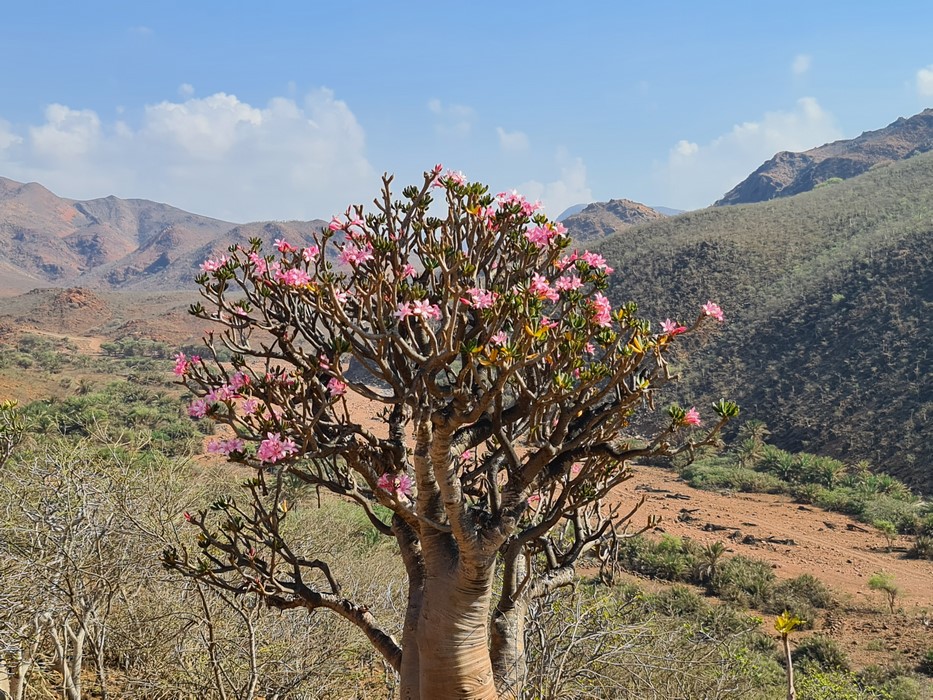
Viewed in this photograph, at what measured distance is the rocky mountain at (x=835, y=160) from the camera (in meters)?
73.6

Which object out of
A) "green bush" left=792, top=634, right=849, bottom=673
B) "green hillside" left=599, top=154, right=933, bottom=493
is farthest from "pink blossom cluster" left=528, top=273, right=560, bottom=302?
"green hillside" left=599, top=154, right=933, bottom=493

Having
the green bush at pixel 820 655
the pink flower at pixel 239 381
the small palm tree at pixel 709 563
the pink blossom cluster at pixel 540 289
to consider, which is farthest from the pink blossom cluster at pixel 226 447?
the small palm tree at pixel 709 563

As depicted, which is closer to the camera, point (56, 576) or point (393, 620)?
point (56, 576)

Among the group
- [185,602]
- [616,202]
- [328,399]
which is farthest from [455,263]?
[616,202]

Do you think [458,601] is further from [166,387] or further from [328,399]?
[166,387]

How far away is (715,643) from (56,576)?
5.76 metres

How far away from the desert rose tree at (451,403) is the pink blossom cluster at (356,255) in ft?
0.04

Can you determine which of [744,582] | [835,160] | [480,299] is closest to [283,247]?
[480,299]

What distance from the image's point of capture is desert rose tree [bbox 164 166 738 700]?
262cm

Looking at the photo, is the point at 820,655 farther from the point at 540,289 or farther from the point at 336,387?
the point at 336,387

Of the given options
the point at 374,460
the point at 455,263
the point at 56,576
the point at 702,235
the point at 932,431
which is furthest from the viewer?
the point at 702,235

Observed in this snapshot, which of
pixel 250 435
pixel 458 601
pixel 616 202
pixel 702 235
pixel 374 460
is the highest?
pixel 616 202

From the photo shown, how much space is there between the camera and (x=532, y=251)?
314 cm

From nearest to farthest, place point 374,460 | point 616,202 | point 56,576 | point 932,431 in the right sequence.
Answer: point 374,460 → point 56,576 → point 932,431 → point 616,202
